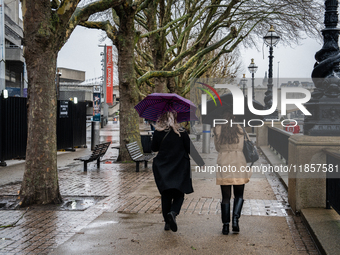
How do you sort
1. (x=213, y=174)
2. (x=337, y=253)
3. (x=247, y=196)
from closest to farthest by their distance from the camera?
1. (x=337, y=253)
2. (x=247, y=196)
3. (x=213, y=174)

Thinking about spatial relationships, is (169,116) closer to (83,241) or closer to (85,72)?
(83,241)

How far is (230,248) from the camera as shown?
16.6ft

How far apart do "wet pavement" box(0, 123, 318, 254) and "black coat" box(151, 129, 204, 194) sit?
727 mm

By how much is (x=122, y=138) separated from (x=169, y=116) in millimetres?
8842

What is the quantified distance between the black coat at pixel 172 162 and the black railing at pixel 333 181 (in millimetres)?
2008

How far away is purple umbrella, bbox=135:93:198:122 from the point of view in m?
5.75

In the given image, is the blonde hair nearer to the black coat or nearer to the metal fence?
the black coat

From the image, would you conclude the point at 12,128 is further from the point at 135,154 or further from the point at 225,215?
the point at 225,215

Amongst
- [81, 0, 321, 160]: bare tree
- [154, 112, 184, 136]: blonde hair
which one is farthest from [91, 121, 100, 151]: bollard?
[154, 112, 184, 136]: blonde hair

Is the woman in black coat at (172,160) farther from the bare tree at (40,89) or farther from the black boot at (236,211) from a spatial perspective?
the bare tree at (40,89)

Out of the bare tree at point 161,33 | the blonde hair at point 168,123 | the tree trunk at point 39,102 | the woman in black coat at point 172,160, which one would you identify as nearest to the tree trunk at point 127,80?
the bare tree at point 161,33

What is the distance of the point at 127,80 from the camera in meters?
14.0

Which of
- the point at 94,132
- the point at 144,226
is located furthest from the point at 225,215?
the point at 94,132

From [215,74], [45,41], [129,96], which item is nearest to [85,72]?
[215,74]
